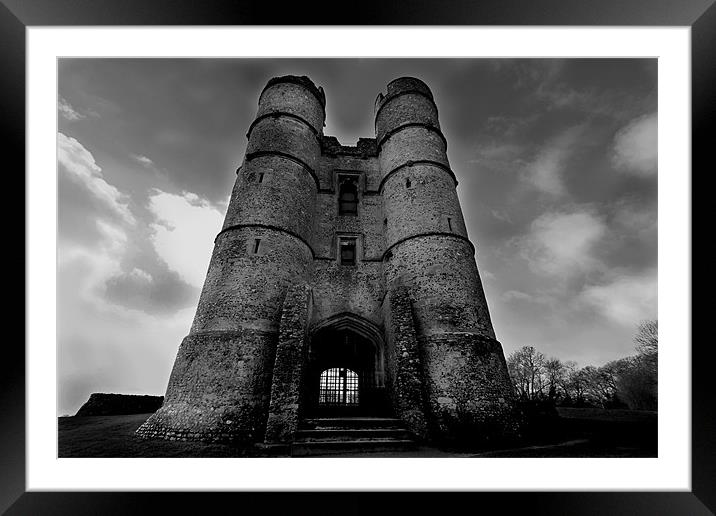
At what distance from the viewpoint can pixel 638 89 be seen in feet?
18.2

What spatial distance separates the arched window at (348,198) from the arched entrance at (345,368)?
4637mm

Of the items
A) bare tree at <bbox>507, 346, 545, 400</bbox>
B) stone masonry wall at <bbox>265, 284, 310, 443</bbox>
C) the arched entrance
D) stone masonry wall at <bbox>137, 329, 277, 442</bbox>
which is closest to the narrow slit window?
the arched entrance

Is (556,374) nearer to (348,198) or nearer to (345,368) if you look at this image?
(345,368)

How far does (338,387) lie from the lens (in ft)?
39.9

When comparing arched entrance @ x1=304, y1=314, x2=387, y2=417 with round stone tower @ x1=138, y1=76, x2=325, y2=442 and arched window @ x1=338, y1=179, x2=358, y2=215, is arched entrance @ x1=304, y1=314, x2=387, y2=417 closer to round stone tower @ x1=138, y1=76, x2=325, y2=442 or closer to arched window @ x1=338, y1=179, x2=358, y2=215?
round stone tower @ x1=138, y1=76, x2=325, y2=442

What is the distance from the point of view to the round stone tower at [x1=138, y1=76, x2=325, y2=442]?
8.59 m

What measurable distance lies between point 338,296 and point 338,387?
124 inches

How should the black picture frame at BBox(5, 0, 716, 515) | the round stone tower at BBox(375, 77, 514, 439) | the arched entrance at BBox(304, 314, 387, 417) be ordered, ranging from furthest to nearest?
the arched entrance at BBox(304, 314, 387, 417) → the round stone tower at BBox(375, 77, 514, 439) → the black picture frame at BBox(5, 0, 716, 515)

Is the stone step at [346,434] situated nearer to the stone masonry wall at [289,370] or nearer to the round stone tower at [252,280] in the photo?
the stone masonry wall at [289,370]

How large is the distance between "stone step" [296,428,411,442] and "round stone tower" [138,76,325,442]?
4.88 ft
